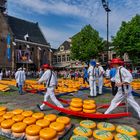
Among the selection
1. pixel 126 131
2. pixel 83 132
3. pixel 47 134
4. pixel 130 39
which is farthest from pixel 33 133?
pixel 130 39

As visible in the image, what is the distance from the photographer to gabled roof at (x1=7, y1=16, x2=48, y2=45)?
59.7m

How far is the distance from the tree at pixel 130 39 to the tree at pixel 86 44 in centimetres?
669

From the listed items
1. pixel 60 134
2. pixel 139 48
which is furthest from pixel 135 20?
pixel 60 134

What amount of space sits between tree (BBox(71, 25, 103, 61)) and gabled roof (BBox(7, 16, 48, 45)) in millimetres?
15260

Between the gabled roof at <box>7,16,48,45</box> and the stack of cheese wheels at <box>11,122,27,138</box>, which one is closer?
the stack of cheese wheels at <box>11,122,27,138</box>

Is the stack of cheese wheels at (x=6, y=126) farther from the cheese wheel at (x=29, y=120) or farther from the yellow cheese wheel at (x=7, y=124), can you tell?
the cheese wheel at (x=29, y=120)

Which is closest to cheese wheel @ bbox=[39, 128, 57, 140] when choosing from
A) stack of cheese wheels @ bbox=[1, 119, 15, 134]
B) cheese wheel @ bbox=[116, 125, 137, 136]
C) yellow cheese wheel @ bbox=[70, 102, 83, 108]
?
stack of cheese wheels @ bbox=[1, 119, 15, 134]

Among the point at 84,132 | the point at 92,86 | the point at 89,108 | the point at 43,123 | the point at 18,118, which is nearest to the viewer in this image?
the point at 84,132

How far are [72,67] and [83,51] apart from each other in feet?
44.7

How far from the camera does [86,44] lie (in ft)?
167

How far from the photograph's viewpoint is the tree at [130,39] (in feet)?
139

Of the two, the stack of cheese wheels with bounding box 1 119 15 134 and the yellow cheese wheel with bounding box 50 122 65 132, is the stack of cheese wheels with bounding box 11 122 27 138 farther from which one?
the yellow cheese wheel with bounding box 50 122 65 132

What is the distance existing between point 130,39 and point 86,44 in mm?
11067

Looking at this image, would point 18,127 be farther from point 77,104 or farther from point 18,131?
point 77,104
